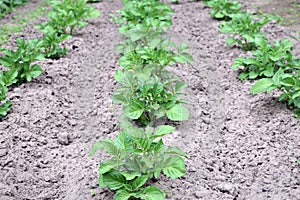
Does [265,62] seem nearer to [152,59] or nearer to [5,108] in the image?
[152,59]

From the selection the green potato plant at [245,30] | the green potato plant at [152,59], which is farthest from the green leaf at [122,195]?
the green potato plant at [245,30]

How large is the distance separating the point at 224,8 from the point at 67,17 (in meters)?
2.16

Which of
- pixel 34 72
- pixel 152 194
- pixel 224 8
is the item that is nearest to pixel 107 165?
pixel 152 194

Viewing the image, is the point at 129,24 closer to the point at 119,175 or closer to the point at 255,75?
the point at 255,75

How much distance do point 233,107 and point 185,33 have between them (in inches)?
80.4

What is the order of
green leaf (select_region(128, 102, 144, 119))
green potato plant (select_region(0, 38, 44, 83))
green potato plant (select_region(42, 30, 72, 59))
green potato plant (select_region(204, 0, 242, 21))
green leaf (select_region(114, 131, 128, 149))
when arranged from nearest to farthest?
1. green leaf (select_region(114, 131, 128, 149))
2. green leaf (select_region(128, 102, 144, 119))
3. green potato plant (select_region(0, 38, 44, 83))
4. green potato plant (select_region(42, 30, 72, 59))
5. green potato plant (select_region(204, 0, 242, 21))

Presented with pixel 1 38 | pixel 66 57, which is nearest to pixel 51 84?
pixel 66 57

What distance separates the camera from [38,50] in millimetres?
4953

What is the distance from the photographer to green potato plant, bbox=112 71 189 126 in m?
3.90

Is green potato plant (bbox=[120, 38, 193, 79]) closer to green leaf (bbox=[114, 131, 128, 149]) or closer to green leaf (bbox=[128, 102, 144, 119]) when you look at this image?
green leaf (bbox=[128, 102, 144, 119])

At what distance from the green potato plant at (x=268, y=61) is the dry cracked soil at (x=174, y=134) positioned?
164 mm

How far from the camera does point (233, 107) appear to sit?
445cm

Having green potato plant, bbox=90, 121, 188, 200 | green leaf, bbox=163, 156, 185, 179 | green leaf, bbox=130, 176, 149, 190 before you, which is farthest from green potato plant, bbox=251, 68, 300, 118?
green leaf, bbox=130, 176, 149, 190

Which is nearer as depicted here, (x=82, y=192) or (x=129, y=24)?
(x=82, y=192)
